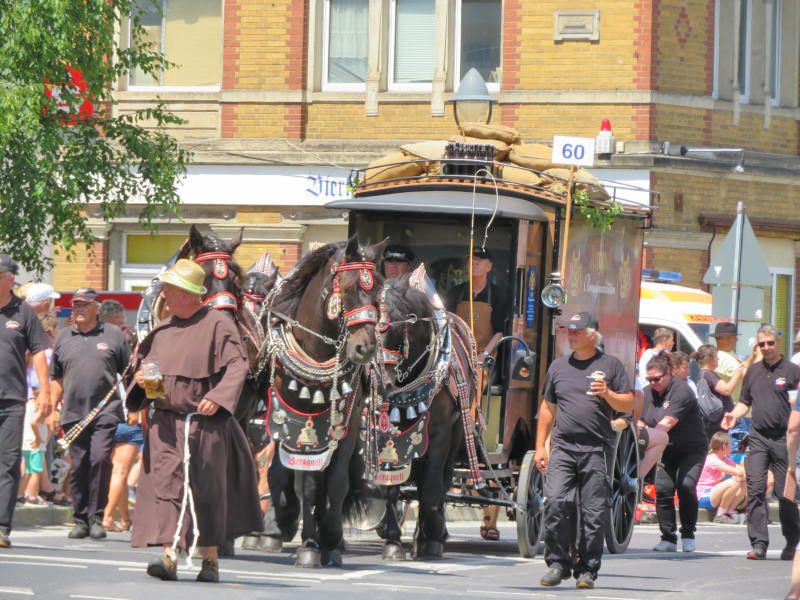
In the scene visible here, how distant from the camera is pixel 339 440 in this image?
12203 millimetres

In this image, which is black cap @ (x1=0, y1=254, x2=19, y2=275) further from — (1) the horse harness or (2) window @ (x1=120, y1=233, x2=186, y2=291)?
(2) window @ (x1=120, y1=233, x2=186, y2=291)

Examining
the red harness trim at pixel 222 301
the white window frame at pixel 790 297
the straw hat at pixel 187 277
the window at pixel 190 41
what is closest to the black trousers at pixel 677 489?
the red harness trim at pixel 222 301

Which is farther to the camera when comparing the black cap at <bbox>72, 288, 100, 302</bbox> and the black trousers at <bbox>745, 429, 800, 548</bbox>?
the black trousers at <bbox>745, 429, 800, 548</bbox>

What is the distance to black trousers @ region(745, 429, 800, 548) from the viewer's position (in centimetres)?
1493

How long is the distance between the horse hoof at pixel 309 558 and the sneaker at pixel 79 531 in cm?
260

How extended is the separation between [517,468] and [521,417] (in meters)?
0.65

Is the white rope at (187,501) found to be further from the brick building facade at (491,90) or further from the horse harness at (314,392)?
the brick building facade at (491,90)

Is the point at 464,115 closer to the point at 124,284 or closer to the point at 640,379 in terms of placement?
the point at 640,379

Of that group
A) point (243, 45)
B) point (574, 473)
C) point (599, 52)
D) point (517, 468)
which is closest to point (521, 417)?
point (517, 468)

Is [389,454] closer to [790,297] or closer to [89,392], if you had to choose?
[89,392]

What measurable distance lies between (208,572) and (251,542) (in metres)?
2.87

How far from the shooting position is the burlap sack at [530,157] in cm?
1527

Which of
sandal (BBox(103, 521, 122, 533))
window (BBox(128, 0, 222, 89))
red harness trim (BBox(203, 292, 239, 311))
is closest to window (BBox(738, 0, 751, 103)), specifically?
window (BBox(128, 0, 222, 89))

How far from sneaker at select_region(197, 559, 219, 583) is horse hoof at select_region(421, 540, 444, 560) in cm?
287
